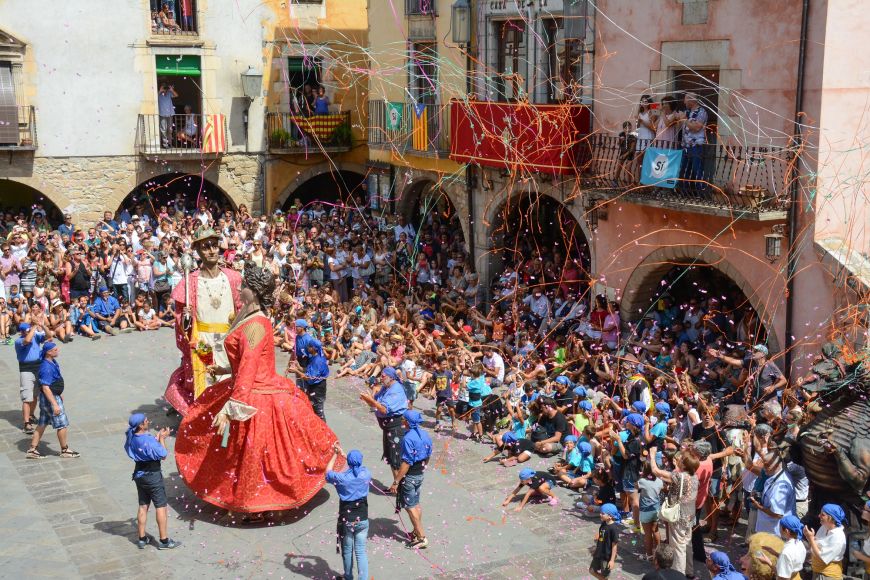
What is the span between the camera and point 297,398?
34.6 ft

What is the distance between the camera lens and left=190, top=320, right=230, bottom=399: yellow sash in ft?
39.3

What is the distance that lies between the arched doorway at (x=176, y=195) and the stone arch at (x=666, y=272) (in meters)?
11.8

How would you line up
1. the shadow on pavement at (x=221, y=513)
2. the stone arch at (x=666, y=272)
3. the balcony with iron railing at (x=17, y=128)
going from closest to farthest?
the shadow on pavement at (x=221, y=513)
the stone arch at (x=666, y=272)
the balcony with iron railing at (x=17, y=128)

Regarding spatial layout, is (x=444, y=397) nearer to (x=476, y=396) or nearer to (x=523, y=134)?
(x=476, y=396)

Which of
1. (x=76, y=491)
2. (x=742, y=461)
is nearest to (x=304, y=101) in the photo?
(x=76, y=491)

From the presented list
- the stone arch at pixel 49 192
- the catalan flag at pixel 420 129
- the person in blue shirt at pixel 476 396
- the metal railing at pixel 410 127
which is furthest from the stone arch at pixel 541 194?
the stone arch at pixel 49 192

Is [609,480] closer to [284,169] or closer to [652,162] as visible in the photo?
[652,162]

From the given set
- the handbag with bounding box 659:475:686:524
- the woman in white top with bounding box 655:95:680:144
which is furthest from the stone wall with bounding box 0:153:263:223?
the handbag with bounding box 659:475:686:524

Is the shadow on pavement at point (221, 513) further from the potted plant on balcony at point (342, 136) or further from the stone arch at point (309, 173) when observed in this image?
the stone arch at point (309, 173)

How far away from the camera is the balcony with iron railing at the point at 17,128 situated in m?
22.1

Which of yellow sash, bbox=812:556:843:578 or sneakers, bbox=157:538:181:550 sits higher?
yellow sash, bbox=812:556:843:578

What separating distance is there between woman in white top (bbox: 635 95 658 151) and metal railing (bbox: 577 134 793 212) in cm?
3

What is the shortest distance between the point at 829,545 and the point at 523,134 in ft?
30.9

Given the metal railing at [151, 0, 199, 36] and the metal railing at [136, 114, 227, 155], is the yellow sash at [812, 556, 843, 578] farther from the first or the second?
the metal railing at [151, 0, 199, 36]
